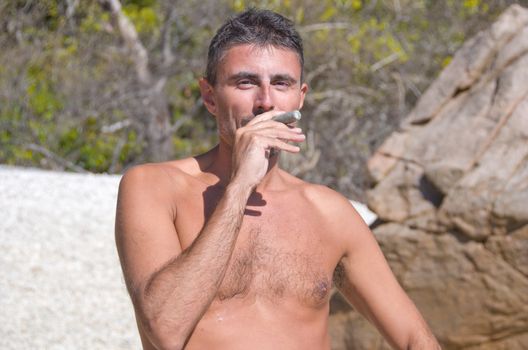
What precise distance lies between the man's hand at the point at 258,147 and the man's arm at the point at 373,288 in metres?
0.56

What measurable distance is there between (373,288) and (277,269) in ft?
Answer: 0.99

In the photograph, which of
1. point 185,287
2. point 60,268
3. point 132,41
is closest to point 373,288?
point 185,287

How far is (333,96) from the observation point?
33.2 feet

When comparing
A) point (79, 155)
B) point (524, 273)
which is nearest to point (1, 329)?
point (524, 273)

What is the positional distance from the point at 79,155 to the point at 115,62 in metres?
1.07

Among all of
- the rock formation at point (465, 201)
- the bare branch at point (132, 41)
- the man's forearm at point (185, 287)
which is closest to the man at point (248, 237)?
the man's forearm at point (185, 287)

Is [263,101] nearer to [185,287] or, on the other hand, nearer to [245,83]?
[245,83]

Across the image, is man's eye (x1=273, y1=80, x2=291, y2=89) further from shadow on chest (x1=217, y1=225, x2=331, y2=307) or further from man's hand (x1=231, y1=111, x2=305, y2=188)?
shadow on chest (x1=217, y1=225, x2=331, y2=307)

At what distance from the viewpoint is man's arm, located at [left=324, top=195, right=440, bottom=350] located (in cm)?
250

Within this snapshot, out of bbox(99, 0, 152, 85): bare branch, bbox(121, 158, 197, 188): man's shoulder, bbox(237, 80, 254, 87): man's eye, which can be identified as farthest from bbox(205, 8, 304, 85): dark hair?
bbox(99, 0, 152, 85): bare branch

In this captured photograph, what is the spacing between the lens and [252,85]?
2.35 metres

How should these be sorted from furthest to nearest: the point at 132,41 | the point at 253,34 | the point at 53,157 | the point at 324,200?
the point at 132,41, the point at 53,157, the point at 324,200, the point at 253,34

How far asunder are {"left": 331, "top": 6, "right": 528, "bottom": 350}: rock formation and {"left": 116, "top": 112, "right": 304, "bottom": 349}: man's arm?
2.24 meters

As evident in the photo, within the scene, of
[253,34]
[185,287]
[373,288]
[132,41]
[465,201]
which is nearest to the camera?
[185,287]
